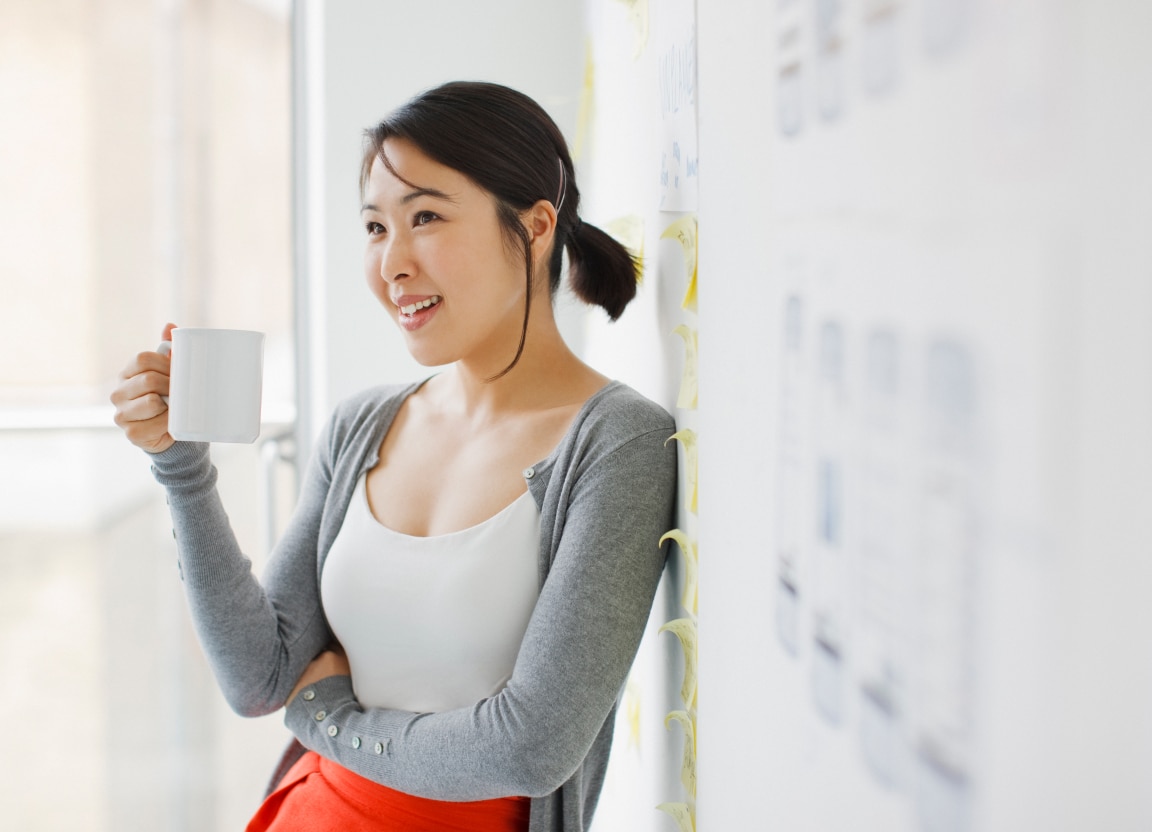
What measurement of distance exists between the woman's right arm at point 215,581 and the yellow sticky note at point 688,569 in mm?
462

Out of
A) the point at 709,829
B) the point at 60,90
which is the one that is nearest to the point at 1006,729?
the point at 709,829

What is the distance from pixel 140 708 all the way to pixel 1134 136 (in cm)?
216

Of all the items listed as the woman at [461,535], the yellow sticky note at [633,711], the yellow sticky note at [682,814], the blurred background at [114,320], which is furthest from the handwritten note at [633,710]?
the blurred background at [114,320]

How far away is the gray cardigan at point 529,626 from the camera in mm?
786

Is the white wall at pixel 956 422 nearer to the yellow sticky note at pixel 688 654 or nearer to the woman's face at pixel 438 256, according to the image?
the yellow sticky note at pixel 688 654

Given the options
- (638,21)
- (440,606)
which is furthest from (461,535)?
(638,21)

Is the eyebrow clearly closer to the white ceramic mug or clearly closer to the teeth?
the teeth

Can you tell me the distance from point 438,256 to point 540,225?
115mm

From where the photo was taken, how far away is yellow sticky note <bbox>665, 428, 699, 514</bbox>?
76 centimetres

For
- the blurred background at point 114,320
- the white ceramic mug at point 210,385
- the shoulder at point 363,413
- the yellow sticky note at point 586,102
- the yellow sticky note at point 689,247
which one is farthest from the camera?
the blurred background at point 114,320

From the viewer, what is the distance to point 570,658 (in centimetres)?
78

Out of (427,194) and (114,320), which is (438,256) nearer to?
(427,194)

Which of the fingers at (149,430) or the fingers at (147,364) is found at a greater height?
the fingers at (147,364)

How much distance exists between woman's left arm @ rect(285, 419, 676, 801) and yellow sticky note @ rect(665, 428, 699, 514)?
0.04 m
